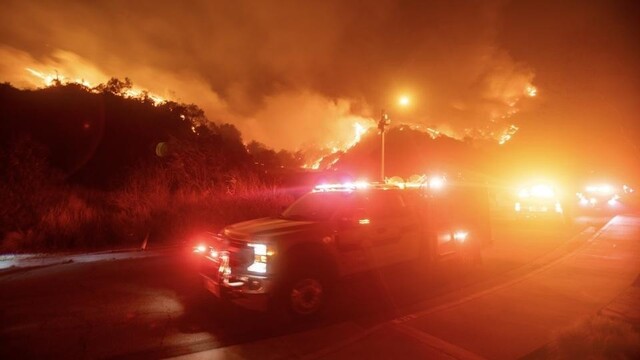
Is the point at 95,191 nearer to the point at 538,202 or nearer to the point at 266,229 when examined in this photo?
Answer: the point at 266,229

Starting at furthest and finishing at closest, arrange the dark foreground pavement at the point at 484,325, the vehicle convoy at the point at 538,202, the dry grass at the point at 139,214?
1. the vehicle convoy at the point at 538,202
2. the dry grass at the point at 139,214
3. the dark foreground pavement at the point at 484,325

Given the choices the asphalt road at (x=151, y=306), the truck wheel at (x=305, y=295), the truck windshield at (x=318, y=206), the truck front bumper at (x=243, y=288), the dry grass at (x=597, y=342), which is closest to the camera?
the dry grass at (x=597, y=342)

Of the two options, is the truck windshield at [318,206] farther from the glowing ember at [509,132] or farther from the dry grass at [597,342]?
the glowing ember at [509,132]

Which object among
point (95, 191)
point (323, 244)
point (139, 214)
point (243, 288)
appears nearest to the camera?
point (243, 288)

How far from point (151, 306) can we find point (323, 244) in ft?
9.52

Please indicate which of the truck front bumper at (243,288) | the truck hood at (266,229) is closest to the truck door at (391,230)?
the truck hood at (266,229)

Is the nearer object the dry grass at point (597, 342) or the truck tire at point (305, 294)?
the dry grass at point (597, 342)

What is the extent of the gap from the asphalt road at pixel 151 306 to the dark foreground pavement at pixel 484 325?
33cm

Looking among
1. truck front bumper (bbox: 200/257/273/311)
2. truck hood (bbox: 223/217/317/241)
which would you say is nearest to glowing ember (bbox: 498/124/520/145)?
truck hood (bbox: 223/217/317/241)

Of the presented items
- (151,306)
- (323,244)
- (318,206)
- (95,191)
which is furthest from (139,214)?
(323,244)

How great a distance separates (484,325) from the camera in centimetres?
545

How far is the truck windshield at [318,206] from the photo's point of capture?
Result: 21.8 feet

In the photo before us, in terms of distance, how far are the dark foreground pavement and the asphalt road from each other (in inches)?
13.1

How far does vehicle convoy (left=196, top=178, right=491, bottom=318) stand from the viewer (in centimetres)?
548
